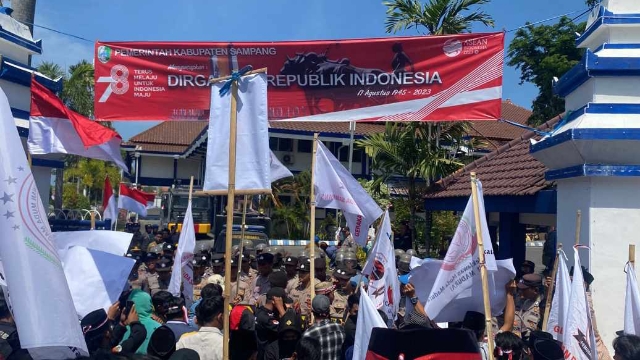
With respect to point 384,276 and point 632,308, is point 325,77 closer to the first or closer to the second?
point 384,276

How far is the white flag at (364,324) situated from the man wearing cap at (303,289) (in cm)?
289

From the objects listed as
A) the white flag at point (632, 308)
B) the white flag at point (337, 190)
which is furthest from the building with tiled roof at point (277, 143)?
the white flag at point (632, 308)

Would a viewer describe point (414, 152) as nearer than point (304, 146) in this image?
Yes

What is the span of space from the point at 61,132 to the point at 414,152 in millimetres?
7994

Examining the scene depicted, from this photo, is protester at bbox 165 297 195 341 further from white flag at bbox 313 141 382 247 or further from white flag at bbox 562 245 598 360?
white flag at bbox 562 245 598 360

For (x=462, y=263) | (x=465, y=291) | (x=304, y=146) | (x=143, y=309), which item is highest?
(x=304, y=146)

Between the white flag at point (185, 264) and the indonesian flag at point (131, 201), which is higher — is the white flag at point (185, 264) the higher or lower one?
the lower one

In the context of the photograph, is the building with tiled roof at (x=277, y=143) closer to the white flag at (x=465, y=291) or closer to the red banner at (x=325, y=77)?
the red banner at (x=325, y=77)

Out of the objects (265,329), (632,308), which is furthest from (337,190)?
(632,308)

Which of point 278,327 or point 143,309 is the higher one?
point 143,309

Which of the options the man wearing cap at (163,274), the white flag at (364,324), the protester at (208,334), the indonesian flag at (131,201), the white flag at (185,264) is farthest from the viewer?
the indonesian flag at (131,201)

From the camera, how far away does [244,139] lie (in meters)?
5.69

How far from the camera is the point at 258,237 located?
58.9 feet

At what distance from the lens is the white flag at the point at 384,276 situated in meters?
6.22
